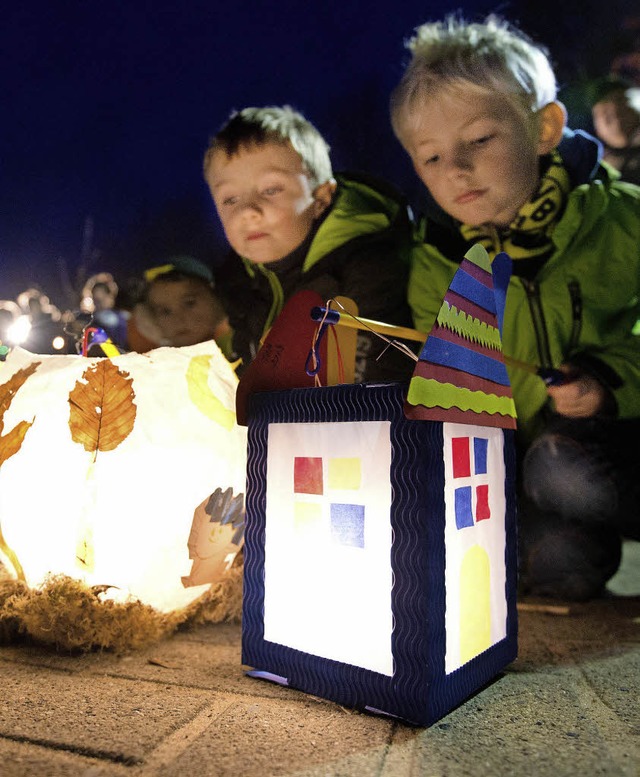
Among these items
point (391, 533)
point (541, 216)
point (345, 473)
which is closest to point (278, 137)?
point (541, 216)

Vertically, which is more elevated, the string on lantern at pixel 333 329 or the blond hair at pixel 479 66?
the blond hair at pixel 479 66

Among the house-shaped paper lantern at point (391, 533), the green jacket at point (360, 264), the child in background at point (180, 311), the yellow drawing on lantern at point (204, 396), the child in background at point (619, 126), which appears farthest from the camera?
the child in background at point (180, 311)

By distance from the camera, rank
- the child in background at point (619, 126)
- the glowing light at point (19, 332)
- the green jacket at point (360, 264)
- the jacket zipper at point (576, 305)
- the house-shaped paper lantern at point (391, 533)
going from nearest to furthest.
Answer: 1. the house-shaped paper lantern at point (391, 533)
2. the glowing light at point (19, 332)
3. the jacket zipper at point (576, 305)
4. the green jacket at point (360, 264)
5. the child in background at point (619, 126)

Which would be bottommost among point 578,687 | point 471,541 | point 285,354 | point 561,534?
point 578,687

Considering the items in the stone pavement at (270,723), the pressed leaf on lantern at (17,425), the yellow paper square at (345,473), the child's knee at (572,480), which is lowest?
the stone pavement at (270,723)

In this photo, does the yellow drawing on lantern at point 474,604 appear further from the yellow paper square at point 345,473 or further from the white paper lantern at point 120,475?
the white paper lantern at point 120,475

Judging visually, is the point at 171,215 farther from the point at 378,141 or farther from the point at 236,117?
the point at 378,141

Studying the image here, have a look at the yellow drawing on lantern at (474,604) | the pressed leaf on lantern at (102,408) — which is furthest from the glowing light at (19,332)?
the yellow drawing on lantern at (474,604)

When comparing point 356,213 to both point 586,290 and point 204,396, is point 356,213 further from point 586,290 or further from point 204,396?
point 204,396

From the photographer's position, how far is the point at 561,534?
1403mm

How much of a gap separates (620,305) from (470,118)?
0.61 m

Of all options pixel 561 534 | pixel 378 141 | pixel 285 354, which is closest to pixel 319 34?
pixel 378 141

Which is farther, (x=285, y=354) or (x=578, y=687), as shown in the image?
(x=285, y=354)

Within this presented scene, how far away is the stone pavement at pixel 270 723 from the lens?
25.3 inches
